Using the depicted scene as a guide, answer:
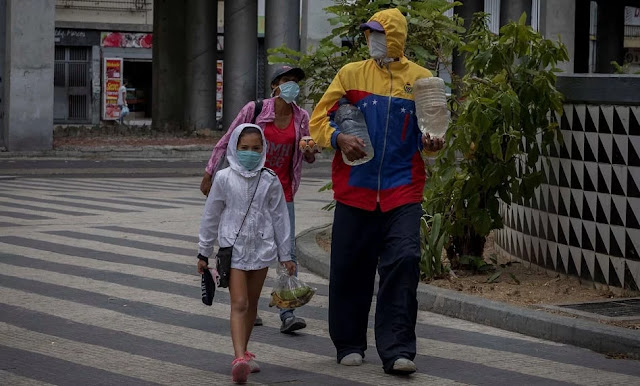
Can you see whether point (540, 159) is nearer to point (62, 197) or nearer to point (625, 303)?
point (625, 303)

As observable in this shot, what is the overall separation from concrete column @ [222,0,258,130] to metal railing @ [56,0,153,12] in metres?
18.9

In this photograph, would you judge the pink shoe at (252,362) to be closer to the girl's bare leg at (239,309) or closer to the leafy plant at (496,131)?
the girl's bare leg at (239,309)

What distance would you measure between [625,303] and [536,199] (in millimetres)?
1708

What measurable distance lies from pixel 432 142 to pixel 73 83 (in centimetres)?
4572

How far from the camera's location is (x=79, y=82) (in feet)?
171

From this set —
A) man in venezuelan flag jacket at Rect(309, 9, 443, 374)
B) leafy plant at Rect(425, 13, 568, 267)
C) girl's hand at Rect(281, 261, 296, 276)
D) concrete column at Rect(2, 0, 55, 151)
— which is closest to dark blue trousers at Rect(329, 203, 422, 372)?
man in venezuelan flag jacket at Rect(309, 9, 443, 374)

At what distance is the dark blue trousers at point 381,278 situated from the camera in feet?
24.8

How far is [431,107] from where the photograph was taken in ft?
24.7

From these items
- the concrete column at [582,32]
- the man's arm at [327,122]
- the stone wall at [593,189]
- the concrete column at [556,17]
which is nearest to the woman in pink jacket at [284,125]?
the man's arm at [327,122]

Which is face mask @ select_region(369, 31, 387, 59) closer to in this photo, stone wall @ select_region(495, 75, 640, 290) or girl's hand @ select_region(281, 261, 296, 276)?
girl's hand @ select_region(281, 261, 296, 276)

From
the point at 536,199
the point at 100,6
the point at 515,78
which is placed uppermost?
the point at 100,6

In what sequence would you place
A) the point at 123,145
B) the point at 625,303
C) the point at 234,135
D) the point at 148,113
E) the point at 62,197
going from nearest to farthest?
the point at 234,135 → the point at 625,303 → the point at 62,197 → the point at 123,145 → the point at 148,113

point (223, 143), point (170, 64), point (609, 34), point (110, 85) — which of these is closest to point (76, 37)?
point (110, 85)

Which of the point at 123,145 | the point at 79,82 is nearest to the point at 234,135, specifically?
the point at 123,145
